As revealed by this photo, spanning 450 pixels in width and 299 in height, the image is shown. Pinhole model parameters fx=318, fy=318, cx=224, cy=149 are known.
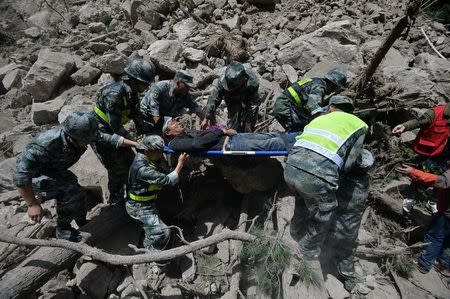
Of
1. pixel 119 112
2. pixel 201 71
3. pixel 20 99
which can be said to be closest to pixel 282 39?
pixel 201 71

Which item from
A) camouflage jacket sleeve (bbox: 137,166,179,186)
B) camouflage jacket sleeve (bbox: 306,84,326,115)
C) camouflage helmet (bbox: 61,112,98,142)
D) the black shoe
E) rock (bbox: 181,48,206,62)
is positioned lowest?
the black shoe

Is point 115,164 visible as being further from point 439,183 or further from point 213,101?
point 439,183

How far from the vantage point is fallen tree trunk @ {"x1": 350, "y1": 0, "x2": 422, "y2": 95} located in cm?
359

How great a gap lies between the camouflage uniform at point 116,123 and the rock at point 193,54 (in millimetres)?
2501

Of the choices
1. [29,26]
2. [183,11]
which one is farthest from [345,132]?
[29,26]

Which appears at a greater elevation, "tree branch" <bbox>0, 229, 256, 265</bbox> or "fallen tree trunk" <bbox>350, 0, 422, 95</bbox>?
"fallen tree trunk" <bbox>350, 0, 422, 95</bbox>

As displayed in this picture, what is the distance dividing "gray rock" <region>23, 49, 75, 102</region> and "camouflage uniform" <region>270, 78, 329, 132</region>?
539cm

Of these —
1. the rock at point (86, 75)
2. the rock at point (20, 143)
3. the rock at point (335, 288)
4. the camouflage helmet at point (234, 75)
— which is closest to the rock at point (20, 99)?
the rock at point (86, 75)

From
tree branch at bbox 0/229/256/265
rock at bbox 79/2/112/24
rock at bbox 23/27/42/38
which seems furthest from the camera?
rock at bbox 23/27/42/38

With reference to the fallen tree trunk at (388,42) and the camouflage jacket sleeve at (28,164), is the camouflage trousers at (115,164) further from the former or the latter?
the fallen tree trunk at (388,42)

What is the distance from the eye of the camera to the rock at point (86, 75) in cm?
729

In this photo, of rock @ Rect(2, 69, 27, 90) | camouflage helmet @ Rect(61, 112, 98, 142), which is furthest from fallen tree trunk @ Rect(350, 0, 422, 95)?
rock @ Rect(2, 69, 27, 90)

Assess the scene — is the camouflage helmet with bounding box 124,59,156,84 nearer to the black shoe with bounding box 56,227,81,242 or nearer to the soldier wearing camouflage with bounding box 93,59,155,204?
the soldier wearing camouflage with bounding box 93,59,155,204

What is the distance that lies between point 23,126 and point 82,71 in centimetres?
174
